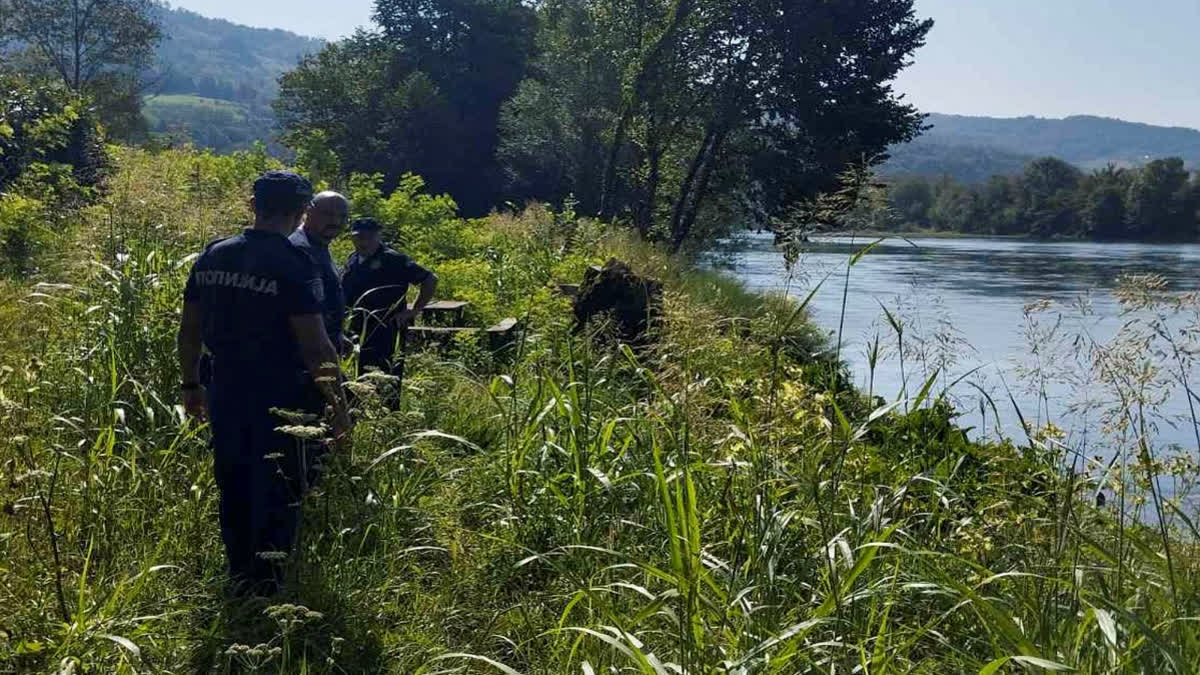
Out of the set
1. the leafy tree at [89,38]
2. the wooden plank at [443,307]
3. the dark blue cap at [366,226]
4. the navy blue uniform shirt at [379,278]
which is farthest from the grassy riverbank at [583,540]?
the leafy tree at [89,38]

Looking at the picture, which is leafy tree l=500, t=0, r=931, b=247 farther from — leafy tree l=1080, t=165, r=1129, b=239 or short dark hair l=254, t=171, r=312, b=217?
leafy tree l=1080, t=165, r=1129, b=239

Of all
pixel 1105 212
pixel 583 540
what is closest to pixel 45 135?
pixel 583 540

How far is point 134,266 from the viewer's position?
5.32 metres

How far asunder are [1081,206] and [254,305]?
7017 centimetres

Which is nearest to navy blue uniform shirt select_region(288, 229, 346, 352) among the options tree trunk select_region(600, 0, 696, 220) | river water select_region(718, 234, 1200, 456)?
river water select_region(718, 234, 1200, 456)

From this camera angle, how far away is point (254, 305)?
3.52 m

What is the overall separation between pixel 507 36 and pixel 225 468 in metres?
40.8

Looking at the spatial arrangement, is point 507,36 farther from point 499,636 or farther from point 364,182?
point 499,636

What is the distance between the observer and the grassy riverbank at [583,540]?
265 centimetres

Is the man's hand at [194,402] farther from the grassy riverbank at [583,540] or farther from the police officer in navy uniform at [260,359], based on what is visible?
the police officer in navy uniform at [260,359]

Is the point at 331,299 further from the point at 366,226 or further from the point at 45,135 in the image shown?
the point at 45,135

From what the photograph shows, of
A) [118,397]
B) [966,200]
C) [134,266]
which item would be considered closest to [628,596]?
[118,397]

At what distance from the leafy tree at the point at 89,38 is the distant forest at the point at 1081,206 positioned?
125ft

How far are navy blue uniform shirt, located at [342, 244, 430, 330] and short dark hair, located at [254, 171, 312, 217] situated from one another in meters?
2.79
